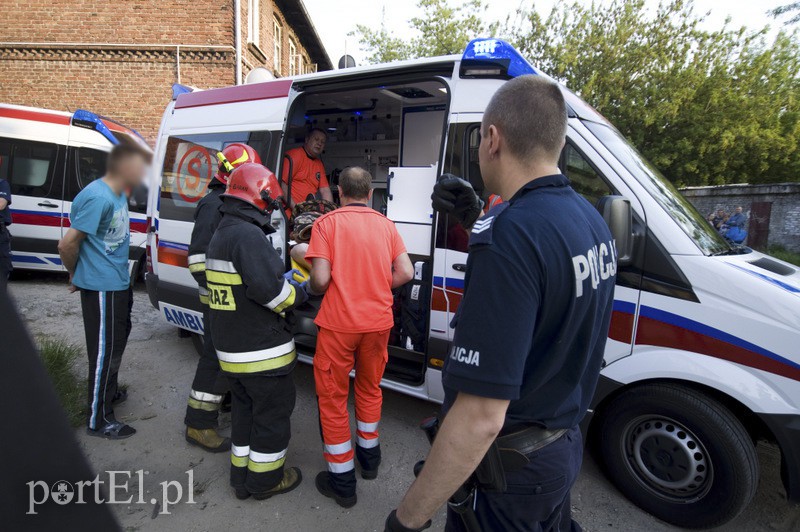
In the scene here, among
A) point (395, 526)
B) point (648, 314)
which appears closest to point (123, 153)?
point (395, 526)

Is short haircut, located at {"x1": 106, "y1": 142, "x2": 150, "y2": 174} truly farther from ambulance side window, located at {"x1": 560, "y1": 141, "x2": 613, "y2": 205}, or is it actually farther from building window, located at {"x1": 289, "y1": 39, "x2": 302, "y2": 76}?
building window, located at {"x1": 289, "y1": 39, "x2": 302, "y2": 76}

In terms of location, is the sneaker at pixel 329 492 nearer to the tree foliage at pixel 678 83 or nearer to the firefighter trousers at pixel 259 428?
the firefighter trousers at pixel 259 428

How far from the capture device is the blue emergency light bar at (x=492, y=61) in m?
2.73

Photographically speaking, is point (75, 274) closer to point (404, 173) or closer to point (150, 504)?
point (150, 504)

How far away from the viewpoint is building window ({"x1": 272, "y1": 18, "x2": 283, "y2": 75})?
13.1 metres

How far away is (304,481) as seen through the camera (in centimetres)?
281

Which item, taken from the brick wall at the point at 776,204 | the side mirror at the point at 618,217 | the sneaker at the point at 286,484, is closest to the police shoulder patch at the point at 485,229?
the side mirror at the point at 618,217

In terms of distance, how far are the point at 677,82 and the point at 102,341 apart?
18874 mm

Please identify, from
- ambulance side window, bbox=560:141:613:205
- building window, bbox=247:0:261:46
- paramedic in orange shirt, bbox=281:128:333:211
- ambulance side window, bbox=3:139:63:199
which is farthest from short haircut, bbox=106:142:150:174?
building window, bbox=247:0:261:46

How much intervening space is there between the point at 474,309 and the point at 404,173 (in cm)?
238

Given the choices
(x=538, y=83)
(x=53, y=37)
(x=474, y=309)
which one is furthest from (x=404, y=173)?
(x=53, y=37)

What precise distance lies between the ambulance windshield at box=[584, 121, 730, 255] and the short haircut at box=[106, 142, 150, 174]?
2.65m

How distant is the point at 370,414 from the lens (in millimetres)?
2740

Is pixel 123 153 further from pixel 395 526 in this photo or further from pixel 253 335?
pixel 253 335
